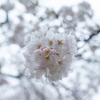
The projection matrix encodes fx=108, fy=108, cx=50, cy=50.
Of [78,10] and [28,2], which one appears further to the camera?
[78,10]

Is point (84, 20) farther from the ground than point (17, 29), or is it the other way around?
point (17, 29)

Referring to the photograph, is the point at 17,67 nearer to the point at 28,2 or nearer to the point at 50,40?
the point at 28,2

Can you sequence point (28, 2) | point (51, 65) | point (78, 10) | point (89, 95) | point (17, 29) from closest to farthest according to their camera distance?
point (51, 65) < point (28, 2) < point (78, 10) < point (17, 29) < point (89, 95)

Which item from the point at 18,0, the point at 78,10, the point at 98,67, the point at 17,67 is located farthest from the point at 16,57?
the point at 98,67

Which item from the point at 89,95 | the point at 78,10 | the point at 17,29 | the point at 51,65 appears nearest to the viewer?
the point at 51,65

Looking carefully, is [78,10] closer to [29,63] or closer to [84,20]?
[84,20]

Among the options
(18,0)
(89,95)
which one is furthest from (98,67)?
(18,0)

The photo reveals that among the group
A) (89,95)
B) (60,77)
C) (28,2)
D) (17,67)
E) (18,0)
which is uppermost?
(18,0)
